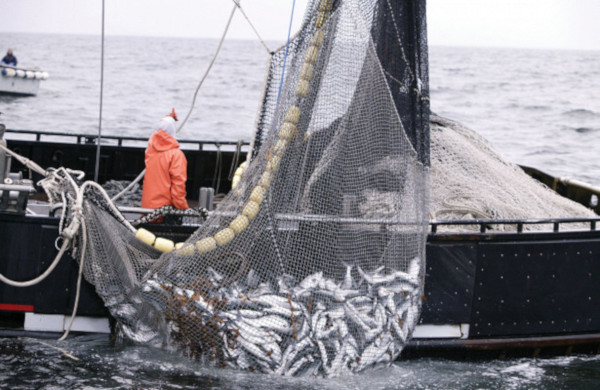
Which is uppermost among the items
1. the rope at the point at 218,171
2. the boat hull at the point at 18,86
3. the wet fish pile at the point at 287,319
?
the boat hull at the point at 18,86

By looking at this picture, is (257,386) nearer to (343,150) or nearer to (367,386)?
(367,386)

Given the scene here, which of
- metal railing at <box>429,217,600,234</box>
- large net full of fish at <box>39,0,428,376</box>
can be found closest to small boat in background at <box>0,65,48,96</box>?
large net full of fish at <box>39,0,428,376</box>

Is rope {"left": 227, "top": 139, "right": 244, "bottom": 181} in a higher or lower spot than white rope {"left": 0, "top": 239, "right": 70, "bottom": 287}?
higher

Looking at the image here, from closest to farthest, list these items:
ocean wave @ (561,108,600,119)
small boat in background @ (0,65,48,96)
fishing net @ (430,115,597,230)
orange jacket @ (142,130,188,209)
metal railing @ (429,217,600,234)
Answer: metal railing @ (429,217,600,234), orange jacket @ (142,130,188,209), fishing net @ (430,115,597,230), ocean wave @ (561,108,600,119), small boat in background @ (0,65,48,96)

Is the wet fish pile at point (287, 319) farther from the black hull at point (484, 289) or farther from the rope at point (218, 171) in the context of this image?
the rope at point (218, 171)

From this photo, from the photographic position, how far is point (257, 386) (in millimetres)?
7316

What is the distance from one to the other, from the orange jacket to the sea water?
5.17ft

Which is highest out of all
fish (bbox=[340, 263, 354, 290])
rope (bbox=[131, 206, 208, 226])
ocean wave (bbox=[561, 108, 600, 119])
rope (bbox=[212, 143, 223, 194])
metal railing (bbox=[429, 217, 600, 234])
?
ocean wave (bbox=[561, 108, 600, 119])

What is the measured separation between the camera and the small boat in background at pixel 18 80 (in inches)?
1674

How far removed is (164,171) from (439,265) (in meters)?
3.00

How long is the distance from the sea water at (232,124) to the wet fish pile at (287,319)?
192 mm

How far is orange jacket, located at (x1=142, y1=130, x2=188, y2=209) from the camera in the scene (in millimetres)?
8500

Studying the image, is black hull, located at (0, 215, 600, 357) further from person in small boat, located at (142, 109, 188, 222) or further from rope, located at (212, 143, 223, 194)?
rope, located at (212, 143, 223, 194)

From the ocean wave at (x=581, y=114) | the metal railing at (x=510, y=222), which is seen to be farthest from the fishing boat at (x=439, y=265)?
the ocean wave at (x=581, y=114)
